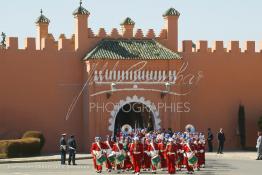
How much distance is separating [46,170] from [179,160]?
5329 millimetres

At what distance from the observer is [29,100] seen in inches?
1704

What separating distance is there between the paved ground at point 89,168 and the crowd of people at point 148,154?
2.09ft

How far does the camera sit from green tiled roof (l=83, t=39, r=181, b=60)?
4362 centimetres

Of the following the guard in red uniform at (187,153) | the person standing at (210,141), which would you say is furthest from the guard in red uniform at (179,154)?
the person standing at (210,141)

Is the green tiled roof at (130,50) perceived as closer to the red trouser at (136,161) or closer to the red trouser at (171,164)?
the red trouser at (136,161)

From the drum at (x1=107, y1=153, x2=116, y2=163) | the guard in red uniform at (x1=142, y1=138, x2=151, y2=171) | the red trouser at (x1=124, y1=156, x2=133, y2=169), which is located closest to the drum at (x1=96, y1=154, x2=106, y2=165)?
the drum at (x1=107, y1=153, x2=116, y2=163)

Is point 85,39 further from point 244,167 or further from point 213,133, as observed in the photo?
point 244,167

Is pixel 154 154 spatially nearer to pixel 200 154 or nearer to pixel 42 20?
pixel 200 154

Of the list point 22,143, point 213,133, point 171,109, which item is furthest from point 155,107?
point 22,143

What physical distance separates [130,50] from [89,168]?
11801mm

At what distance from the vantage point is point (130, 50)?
4428cm

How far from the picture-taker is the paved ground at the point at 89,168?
103 ft

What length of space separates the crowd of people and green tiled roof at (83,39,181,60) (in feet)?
34.2

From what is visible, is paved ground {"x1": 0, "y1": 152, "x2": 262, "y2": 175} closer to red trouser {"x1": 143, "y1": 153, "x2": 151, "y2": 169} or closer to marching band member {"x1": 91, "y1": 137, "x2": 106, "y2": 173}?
marching band member {"x1": 91, "y1": 137, "x2": 106, "y2": 173}
